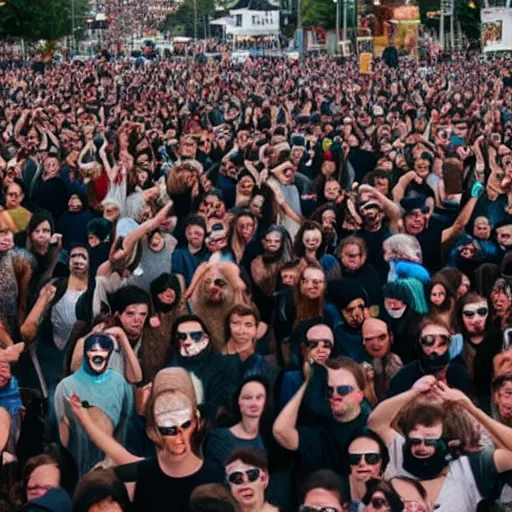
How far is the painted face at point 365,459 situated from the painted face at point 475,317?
6.94 ft

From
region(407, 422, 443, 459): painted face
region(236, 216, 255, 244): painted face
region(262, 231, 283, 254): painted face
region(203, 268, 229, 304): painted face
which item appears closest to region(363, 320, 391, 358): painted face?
region(407, 422, 443, 459): painted face

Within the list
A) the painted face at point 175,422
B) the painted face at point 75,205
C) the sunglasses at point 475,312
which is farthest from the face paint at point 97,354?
the painted face at point 75,205

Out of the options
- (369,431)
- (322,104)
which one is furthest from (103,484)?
(322,104)

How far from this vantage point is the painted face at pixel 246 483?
6508mm

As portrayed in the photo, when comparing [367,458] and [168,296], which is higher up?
[168,296]

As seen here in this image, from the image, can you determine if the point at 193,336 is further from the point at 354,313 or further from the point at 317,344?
the point at 354,313

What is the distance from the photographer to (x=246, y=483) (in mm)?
6543

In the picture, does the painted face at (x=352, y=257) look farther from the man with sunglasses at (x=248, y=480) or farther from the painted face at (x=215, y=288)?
the man with sunglasses at (x=248, y=480)

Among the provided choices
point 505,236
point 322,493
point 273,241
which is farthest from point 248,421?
point 505,236

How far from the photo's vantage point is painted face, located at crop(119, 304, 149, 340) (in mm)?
8820

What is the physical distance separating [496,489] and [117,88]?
114 feet

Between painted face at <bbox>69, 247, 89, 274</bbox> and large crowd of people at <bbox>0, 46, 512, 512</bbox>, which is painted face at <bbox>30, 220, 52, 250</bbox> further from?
painted face at <bbox>69, 247, 89, 274</bbox>

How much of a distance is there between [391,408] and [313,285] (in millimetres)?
2217

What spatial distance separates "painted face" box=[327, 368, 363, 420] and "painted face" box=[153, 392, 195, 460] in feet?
2.35
